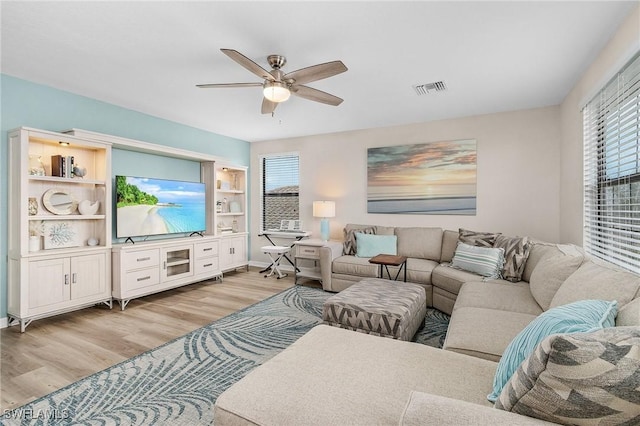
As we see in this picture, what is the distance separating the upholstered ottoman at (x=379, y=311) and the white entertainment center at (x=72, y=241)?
8.27ft

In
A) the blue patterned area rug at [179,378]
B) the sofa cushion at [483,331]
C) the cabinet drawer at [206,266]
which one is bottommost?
the blue patterned area rug at [179,378]

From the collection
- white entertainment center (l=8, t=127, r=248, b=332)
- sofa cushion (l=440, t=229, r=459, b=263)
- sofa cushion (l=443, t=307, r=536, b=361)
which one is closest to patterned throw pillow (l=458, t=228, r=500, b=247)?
sofa cushion (l=440, t=229, r=459, b=263)

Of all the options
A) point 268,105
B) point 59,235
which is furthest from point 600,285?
point 59,235

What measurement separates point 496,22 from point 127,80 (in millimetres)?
3280

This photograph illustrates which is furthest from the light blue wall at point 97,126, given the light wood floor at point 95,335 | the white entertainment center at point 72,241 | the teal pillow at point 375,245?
the teal pillow at point 375,245

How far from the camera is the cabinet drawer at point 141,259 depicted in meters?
3.50

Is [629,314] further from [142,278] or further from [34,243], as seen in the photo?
[34,243]

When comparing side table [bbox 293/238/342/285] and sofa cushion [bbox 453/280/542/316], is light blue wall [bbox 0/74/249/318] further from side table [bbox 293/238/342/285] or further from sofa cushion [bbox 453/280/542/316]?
sofa cushion [bbox 453/280/542/316]

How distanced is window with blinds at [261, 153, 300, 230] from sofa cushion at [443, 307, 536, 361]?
3791mm

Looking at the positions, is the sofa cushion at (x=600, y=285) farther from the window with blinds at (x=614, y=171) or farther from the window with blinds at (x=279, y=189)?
the window with blinds at (x=279, y=189)

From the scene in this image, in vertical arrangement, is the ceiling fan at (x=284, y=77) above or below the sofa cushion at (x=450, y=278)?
above

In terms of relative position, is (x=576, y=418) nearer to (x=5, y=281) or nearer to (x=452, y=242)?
(x=452, y=242)

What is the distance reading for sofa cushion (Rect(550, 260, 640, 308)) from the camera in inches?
51.7

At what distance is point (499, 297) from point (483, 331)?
2.68 ft
